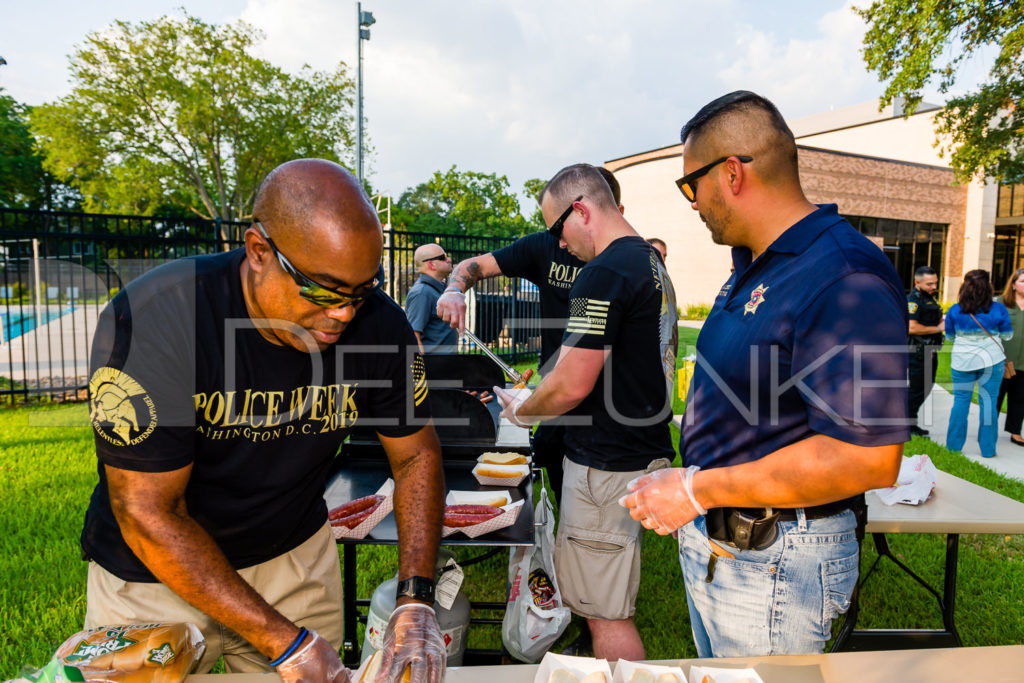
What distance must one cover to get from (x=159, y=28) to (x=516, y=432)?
807 inches

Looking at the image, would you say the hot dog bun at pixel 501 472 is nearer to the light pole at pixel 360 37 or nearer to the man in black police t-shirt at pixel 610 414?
the man in black police t-shirt at pixel 610 414

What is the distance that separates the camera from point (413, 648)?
1.42m

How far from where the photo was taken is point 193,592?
1.34 m

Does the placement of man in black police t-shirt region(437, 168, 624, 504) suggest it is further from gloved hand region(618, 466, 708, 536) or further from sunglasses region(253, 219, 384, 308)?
sunglasses region(253, 219, 384, 308)

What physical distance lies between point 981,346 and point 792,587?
6705 millimetres

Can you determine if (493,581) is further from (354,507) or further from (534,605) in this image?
(354,507)

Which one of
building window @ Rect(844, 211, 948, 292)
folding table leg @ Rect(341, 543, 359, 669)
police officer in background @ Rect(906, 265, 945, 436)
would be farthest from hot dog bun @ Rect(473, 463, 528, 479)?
building window @ Rect(844, 211, 948, 292)

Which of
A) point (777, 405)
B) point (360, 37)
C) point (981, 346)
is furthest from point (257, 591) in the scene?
point (360, 37)

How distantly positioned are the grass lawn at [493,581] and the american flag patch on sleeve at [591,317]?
6.25ft

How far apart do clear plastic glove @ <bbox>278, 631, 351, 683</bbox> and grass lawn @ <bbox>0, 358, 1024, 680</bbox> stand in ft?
7.21

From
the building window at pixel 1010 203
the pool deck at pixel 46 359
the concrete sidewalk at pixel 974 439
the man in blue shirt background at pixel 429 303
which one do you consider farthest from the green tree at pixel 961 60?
the building window at pixel 1010 203

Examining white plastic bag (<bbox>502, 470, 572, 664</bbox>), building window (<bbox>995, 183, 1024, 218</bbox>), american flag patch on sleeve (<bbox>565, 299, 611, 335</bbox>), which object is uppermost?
building window (<bbox>995, 183, 1024, 218</bbox>)

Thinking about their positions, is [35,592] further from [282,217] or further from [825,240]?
[825,240]

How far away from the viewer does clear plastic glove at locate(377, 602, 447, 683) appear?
1351 mm
